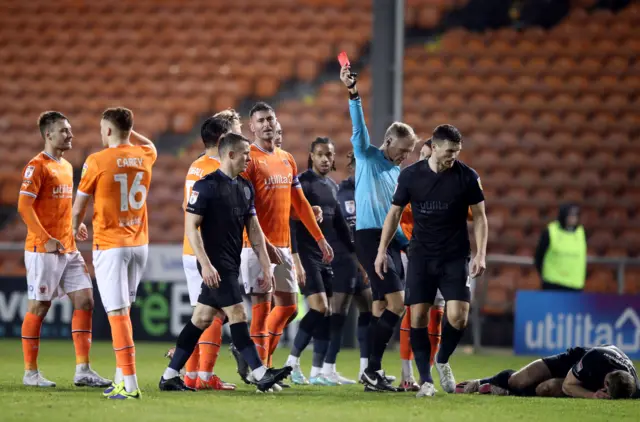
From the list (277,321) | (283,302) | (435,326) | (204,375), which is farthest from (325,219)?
(204,375)

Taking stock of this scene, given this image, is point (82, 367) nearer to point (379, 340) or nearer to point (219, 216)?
point (219, 216)

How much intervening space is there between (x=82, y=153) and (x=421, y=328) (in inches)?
445

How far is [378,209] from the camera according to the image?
8320mm

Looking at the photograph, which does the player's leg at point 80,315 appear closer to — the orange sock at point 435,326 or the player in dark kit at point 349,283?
the player in dark kit at point 349,283

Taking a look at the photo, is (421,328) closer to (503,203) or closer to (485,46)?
(503,203)

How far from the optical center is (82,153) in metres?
17.6

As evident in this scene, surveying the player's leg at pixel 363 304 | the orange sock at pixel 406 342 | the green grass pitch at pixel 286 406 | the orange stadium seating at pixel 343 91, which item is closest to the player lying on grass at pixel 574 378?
the green grass pitch at pixel 286 406

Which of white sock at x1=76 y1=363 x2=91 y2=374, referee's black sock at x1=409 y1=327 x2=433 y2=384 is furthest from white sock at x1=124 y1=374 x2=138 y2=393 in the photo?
referee's black sock at x1=409 y1=327 x2=433 y2=384

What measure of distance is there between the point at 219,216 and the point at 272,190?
904 millimetres

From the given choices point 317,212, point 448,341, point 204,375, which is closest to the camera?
point 448,341

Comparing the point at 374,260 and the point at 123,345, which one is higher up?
the point at 374,260

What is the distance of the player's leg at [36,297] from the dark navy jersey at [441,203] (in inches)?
103

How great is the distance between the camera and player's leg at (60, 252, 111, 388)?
791cm

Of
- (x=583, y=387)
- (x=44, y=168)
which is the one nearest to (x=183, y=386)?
(x=44, y=168)
